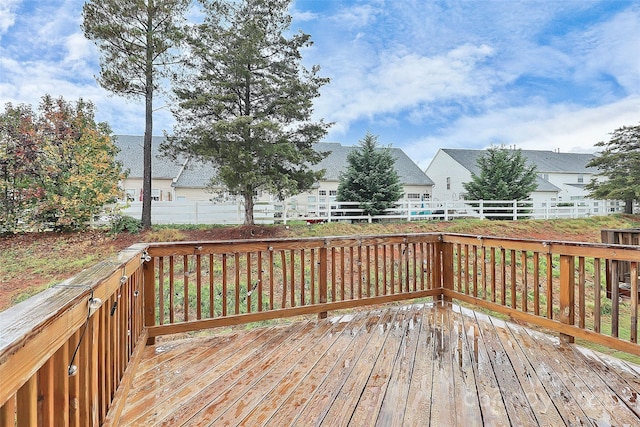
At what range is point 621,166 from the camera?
15523 millimetres

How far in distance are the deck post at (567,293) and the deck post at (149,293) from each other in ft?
11.0

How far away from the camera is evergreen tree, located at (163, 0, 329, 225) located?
827 cm

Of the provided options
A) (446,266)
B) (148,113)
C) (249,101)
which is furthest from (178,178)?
(446,266)

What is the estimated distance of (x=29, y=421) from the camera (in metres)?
0.74

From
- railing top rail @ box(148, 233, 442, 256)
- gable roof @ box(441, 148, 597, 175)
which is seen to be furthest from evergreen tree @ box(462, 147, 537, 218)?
railing top rail @ box(148, 233, 442, 256)

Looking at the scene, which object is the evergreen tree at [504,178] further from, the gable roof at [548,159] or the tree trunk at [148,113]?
the tree trunk at [148,113]

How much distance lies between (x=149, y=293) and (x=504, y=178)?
564 inches

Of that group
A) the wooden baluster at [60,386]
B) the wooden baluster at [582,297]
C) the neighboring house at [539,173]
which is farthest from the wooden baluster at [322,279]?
the neighboring house at [539,173]

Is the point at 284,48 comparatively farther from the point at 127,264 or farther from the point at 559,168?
the point at 559,168

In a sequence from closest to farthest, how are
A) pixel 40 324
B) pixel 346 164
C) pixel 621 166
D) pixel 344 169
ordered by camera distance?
1. pixel 40 324
2. pixel 621 166
3. pixel 344 169
4. pixel 346 164

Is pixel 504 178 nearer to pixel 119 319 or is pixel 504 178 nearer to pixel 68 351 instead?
pixel 119 319

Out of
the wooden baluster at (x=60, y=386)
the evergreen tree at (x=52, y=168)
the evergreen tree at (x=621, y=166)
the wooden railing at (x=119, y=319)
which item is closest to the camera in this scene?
the wooden railing at (x=119, y=319)

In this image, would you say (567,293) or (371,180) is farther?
(371,180)

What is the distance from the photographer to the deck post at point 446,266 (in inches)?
153
